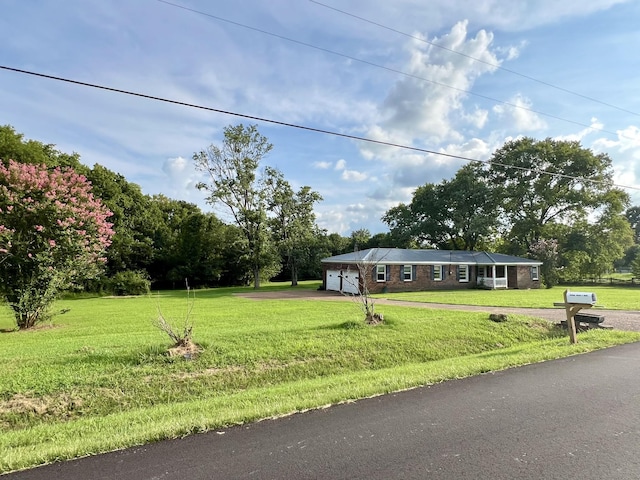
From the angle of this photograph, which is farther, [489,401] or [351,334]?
[351,334]

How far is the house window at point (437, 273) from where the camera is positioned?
31.8 m

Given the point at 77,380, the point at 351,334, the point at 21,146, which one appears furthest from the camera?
the point at 21,146

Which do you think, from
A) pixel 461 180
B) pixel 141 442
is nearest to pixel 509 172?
pixel 461 180

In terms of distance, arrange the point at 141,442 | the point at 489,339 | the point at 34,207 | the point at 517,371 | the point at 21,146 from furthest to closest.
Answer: the point at 21,146, the point at 34,207, the point at 489,339, the point at 517,371, the point at 141,442

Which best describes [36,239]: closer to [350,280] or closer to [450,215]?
[350,280]

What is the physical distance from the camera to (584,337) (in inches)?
389

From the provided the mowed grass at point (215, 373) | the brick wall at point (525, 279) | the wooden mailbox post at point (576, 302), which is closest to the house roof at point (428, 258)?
the brick wall at point (525, 279)

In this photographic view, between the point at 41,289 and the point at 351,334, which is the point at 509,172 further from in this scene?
the point at 41,289

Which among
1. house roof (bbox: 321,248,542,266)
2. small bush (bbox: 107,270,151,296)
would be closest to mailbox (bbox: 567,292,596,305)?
house roof (bbox: 321,248,542,266)

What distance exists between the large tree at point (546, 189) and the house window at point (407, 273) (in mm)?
18390

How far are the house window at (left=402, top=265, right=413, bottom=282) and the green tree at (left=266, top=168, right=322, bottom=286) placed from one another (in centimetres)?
1183

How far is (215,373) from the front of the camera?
702 centimetres

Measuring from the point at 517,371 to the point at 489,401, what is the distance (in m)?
2.03

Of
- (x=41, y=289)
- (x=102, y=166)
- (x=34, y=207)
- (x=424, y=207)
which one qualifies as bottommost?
(x=41, y=289)
